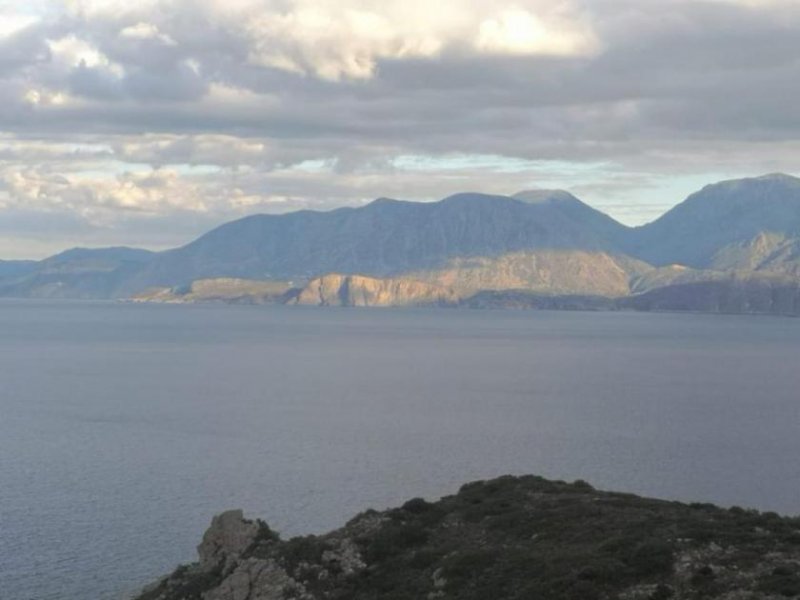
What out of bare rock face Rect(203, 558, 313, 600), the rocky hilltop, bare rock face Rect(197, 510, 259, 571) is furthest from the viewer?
bare rock face Rect(197, 510, 259, 571)

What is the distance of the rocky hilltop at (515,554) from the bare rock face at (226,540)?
0.08 metres

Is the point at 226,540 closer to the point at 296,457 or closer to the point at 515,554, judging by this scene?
the point at 515,554

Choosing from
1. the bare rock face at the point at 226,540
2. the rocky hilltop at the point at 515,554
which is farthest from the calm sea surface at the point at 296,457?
the rocky hilltop at the point at 515,554

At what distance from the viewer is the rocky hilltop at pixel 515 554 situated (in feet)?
158

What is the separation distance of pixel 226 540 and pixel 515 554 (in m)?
20.3

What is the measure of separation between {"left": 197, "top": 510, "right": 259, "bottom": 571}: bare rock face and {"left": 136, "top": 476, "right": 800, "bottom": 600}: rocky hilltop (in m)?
0.08

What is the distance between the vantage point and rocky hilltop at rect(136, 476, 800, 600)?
4803 cm

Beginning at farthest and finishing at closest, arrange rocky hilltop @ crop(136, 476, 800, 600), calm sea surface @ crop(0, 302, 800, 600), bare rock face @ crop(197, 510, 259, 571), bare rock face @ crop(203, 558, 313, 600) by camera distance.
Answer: calm sea surface @ crop(0, 302, 800, 600) < bare rock face @ crop(197, 510, 259, 571) < bare rock face @ crop(203, 558, 313, 600) < rocky hilltop @ crop(136, 476, 800, 600)

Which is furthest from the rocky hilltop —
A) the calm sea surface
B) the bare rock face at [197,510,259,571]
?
the calm sea surface

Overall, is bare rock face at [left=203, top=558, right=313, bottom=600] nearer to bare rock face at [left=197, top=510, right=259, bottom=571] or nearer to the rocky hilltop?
the rocky hilltop

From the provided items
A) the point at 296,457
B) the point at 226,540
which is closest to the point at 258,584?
the point at 226,540

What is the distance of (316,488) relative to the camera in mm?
Result: 102125

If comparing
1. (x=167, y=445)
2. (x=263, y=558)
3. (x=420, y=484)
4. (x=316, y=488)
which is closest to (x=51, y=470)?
(x=167, y=445)

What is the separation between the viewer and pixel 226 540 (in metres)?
65.9
